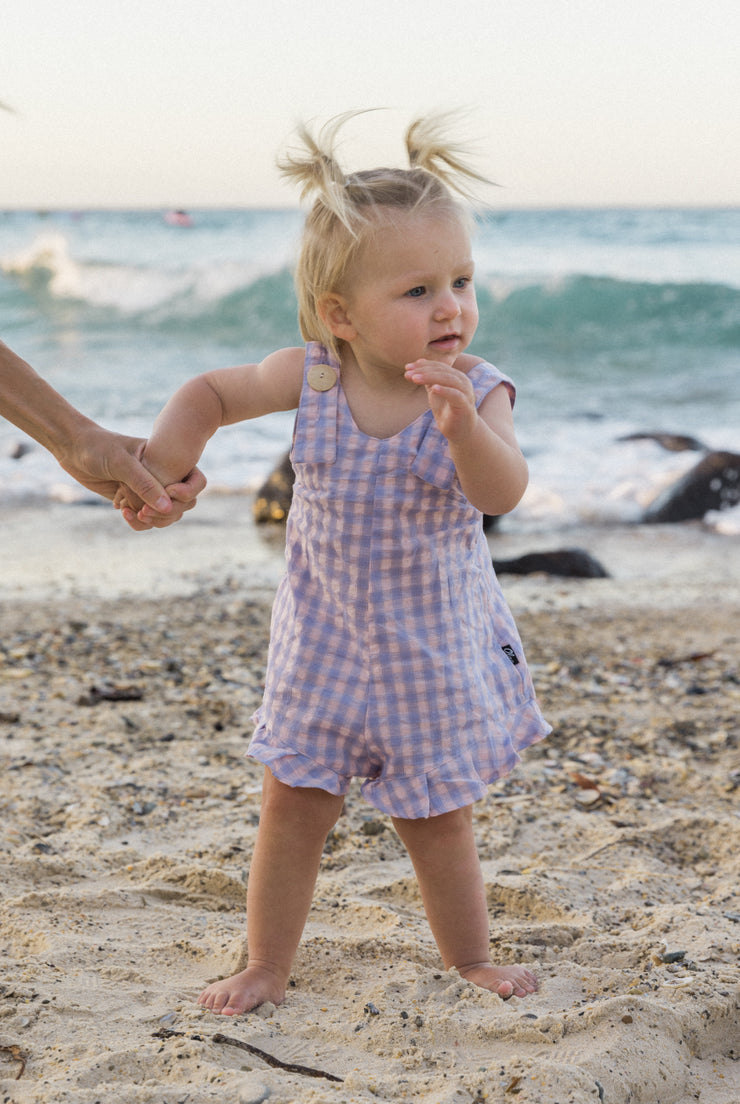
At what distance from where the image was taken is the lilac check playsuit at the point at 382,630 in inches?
91.3

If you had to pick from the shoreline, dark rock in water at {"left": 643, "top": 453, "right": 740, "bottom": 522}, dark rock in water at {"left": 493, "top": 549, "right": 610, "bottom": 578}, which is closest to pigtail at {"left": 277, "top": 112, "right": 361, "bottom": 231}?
the shoreline

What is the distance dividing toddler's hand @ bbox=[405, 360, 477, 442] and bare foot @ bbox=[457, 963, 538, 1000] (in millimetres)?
1231

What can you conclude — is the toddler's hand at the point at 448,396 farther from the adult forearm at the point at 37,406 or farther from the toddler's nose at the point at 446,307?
the adult forearm at the point at 37,406

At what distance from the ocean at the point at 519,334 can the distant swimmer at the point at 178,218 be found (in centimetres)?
300

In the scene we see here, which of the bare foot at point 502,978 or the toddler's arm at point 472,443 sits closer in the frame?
the toddler's arm at point 472,443

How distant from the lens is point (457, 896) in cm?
246

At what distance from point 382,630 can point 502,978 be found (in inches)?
33.6

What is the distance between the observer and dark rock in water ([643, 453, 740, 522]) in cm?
863

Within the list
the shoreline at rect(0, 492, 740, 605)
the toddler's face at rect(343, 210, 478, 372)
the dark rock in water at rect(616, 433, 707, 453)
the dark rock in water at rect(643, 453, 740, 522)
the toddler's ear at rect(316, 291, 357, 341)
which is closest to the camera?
the toddler's face at rect(343, 210, 478, 372)

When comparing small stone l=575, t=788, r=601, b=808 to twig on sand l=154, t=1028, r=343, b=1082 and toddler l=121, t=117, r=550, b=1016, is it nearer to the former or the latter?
toddler l=121, t=117, r=550, b=1016

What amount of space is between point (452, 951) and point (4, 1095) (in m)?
1.02

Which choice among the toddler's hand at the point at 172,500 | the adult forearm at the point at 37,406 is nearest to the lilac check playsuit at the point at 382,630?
the toddler's hand at the point at 172,500

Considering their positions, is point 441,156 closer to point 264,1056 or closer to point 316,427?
point 316,427

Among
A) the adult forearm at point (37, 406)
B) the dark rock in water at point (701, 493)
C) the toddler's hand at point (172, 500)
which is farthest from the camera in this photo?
the dark rock in water at point (701, 493)
